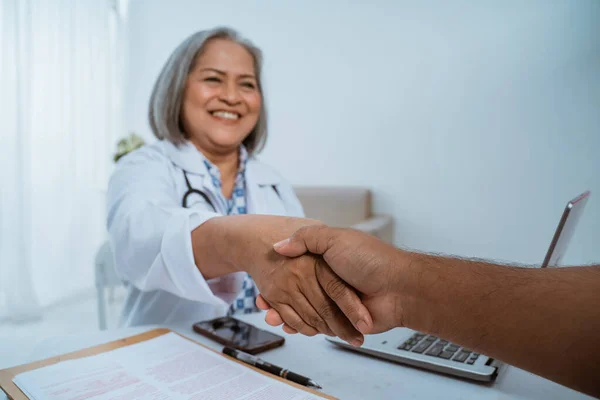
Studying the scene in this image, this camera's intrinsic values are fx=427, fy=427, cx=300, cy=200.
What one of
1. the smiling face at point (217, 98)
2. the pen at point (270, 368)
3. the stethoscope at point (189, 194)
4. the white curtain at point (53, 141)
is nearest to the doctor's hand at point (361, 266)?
the pen at point (270, 368)

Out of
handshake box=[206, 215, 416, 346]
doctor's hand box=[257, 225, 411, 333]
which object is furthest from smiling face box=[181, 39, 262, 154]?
doctor's hand box=[257, 225, 411, 333]

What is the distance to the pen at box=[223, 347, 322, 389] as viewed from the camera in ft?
1.88

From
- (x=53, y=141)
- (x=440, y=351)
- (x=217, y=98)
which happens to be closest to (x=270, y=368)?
(x=440, y=351)

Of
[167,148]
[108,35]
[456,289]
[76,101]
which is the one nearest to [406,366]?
[456,289]

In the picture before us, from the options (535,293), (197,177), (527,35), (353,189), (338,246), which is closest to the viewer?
(535,293)

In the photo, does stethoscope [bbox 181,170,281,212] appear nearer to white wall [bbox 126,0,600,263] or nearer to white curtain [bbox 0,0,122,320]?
white wall [bbox 126,0,600,263]

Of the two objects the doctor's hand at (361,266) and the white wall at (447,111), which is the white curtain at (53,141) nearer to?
the white wall at (447,111)

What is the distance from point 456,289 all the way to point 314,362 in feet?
0.89

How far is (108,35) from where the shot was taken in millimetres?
3291

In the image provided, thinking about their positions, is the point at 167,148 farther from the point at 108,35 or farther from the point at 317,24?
the point at 108,35

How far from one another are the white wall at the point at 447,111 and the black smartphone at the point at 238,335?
172cm

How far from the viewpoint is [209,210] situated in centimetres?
113

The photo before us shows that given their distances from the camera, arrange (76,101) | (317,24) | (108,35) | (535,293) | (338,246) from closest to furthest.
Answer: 1. (535,293)
2. (338,246)
3. (317,24)
4. (76,101)
5. (108,35)

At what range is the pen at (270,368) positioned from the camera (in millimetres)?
574
